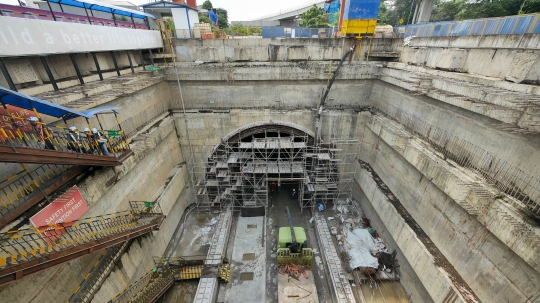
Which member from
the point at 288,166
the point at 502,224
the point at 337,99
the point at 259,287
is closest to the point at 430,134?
the point at 502,224

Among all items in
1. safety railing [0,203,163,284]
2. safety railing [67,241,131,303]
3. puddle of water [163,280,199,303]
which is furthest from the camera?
puddle of water [163,280,199,303]

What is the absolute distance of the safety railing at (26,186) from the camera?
5.86 metres

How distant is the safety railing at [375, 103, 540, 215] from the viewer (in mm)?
6772

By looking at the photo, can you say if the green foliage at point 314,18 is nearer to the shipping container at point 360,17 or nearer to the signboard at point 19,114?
the shipping container at point 360,17

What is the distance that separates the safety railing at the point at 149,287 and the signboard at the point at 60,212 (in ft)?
11.8

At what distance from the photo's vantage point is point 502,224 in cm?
670

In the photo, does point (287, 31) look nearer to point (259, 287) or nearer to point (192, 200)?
point (192, 200)

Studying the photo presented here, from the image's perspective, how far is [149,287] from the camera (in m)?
9.77

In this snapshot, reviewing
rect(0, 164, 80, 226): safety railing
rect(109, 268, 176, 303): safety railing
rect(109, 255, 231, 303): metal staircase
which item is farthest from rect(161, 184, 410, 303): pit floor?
rect(0, 164, 80, 226): safety railing

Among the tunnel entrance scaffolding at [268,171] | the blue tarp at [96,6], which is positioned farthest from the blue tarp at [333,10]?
the blue tarp at [96,6]

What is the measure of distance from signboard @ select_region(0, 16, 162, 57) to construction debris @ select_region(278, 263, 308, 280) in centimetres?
1266

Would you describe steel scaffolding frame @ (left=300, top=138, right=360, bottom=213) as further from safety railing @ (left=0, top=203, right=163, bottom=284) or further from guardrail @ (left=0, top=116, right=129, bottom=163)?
guardrail @ (left=0, top=116, right=129, bottom=163)

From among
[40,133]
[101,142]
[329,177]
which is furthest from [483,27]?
[40,133]

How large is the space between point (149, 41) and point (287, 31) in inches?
384
